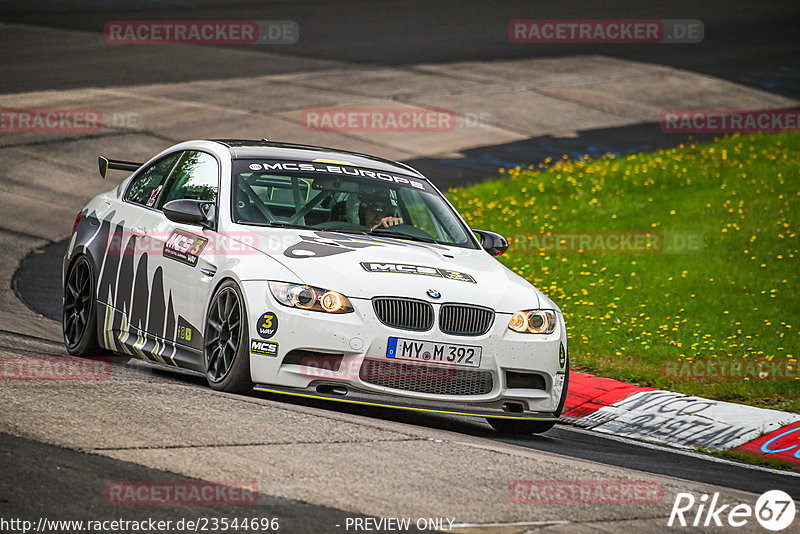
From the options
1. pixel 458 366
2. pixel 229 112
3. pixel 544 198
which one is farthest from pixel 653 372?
pixel 229 112

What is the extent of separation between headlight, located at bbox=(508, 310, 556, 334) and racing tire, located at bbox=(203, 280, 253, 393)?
64.2 inches

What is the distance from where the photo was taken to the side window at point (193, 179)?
8539 millimetres

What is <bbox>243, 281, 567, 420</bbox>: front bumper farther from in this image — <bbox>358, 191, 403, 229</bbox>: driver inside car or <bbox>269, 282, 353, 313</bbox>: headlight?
<bbox>358, 191, 403, 229</bbox>: driver inside car

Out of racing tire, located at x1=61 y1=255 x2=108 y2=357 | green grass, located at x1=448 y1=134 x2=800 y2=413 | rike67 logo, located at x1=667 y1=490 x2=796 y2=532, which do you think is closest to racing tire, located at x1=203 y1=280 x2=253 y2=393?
racing tire, located at x1=61 y1=255 x2=108 y2=357

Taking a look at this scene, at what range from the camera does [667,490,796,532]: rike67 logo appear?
225 inches

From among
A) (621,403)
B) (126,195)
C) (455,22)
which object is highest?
(455,22)

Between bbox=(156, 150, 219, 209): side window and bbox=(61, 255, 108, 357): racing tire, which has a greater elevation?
bbox=(156, 150, 219, 209): side window

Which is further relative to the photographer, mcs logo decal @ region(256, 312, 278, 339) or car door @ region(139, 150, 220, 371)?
car door @ region(139, 150, 220, 371)

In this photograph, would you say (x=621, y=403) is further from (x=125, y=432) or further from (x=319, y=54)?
(x=319, y=54)

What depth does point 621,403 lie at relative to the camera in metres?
9.60

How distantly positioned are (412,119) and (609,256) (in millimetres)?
9731

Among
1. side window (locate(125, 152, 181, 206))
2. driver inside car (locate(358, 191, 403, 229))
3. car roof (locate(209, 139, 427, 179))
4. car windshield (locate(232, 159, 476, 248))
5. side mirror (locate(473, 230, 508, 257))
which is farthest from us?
side window (locate(125, 152, 181, 206))

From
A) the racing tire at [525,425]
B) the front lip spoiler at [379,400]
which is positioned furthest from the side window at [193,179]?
the racing tire at [525,425]

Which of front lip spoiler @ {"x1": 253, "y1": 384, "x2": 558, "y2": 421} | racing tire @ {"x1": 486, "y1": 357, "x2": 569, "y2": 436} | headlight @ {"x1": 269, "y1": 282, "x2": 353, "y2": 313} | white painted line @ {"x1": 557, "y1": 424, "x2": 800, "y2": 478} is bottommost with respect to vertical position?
white painted line @ {"x1": 557, "y1": 424, "x2": 800, "y2": 478}
